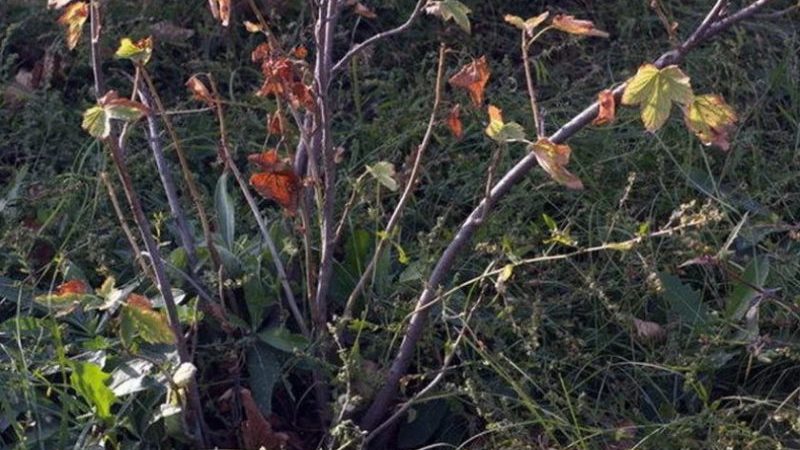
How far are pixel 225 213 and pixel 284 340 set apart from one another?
0.32 m

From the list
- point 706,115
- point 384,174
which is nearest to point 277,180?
point 384,174

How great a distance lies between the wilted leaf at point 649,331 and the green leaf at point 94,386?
2.97ft

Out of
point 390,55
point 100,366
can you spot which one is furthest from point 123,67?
point 100,366

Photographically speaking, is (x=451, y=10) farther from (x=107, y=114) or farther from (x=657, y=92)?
(x=107, y=114)

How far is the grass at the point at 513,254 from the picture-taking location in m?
2.21

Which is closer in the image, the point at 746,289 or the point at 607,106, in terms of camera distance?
the point at 607,106

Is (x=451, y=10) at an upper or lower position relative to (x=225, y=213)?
upper

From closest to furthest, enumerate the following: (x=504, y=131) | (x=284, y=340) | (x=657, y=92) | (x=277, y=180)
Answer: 1. (x=657, y=92)
2. (x=504, y=131)
3. (x=277, y=180)
4. (x=284, y=340)

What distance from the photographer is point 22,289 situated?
93.7 inches

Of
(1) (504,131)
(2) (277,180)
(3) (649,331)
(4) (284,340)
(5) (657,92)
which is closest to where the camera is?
(5) (657,92)

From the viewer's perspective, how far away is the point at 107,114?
6.12 feet

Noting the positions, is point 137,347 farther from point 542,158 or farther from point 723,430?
point 723,430

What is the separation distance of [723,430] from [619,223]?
1.89 ft

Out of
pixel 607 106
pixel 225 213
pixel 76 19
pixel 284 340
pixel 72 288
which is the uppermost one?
pixel 76 19
